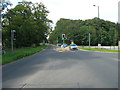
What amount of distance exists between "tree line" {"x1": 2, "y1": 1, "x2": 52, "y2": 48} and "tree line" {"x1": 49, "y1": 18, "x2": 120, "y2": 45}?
15.5 m

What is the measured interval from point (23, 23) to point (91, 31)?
37119 millimetres

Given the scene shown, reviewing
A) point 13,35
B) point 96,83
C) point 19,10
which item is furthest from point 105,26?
point 96,83

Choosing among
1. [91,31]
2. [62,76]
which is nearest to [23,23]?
[91,31]

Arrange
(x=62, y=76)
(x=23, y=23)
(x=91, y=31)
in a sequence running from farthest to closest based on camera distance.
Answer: (x=91, y=31) < (x=23, y=23) < (x=62, y=76)

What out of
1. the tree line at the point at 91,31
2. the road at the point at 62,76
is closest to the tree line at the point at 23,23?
the tree line at the point at 91,31

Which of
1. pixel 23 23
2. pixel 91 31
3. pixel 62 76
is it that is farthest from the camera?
pixel 91 31

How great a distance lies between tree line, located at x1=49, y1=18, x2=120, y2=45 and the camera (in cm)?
7850

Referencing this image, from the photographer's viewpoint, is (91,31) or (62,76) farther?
(91,31)

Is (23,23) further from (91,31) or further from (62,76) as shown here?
(62,76)

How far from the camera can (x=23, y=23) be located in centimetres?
5266

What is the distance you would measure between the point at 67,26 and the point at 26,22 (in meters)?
39.7

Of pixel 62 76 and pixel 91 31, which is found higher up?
pixel 91 31

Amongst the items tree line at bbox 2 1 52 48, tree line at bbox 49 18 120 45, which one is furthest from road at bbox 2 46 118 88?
tree line at bbox 49 18 120 45

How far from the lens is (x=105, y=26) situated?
91.6 metres
